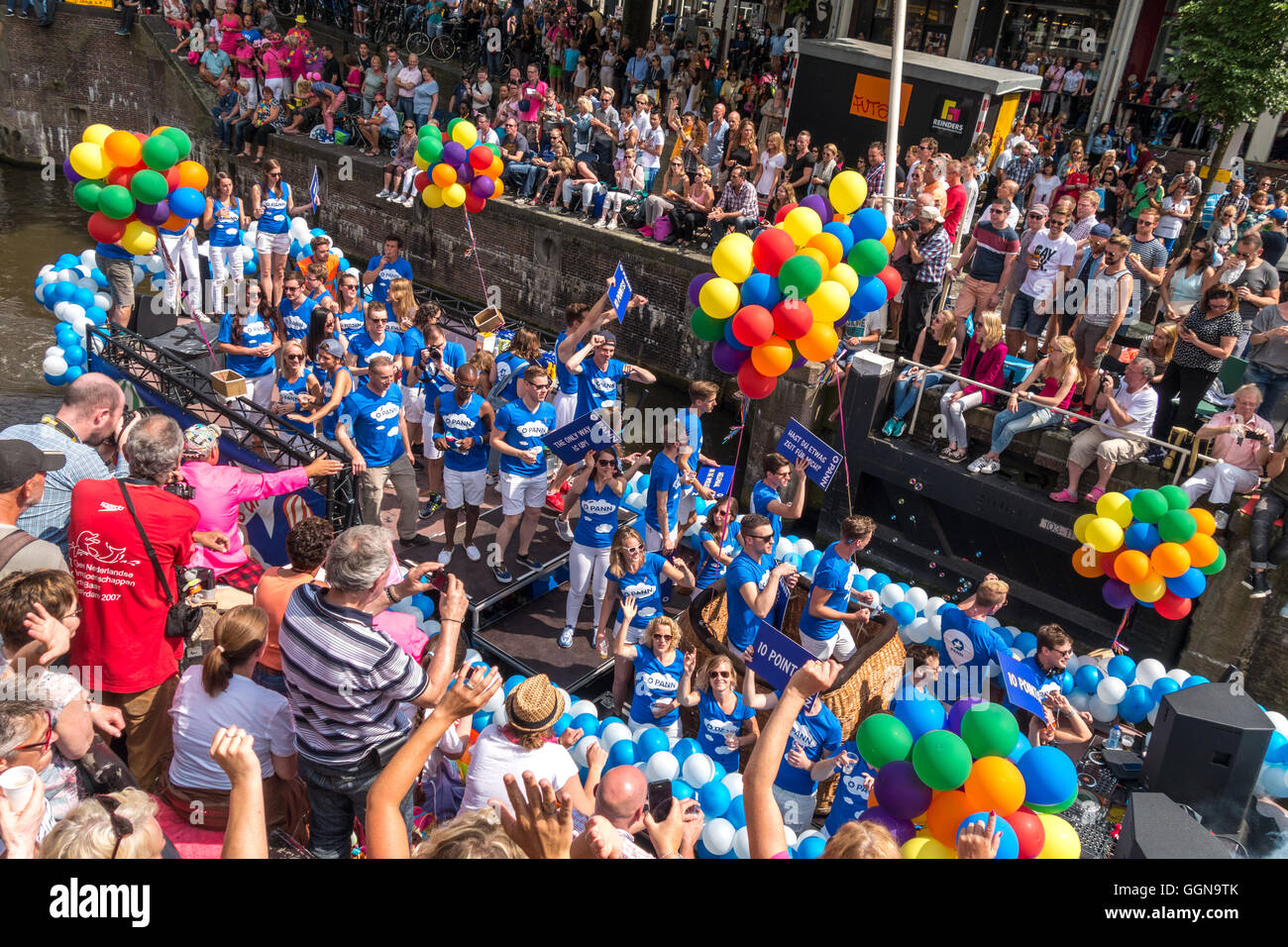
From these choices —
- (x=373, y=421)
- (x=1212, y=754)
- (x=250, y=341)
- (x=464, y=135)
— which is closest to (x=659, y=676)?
(x=1212, y=754)

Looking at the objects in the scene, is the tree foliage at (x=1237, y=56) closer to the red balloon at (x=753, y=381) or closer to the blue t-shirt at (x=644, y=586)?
the red balloon at (x=753, y=381)

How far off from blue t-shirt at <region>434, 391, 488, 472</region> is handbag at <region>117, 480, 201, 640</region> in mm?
3135

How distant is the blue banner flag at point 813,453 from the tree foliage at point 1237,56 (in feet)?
32.0

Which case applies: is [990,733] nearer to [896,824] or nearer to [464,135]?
[896,824]

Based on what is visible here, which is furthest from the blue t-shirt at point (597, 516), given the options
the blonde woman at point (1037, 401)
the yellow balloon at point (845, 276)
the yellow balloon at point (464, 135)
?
the yellow balloon at point (464, 135)

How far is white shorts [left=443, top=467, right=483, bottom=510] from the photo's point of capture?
24.3ft

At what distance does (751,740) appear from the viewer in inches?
212

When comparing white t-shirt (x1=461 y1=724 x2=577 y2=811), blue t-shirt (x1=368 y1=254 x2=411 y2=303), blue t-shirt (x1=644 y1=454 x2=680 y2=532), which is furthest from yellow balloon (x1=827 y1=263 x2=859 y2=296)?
blue t-shirt (x1=368 y1=254 x2=411 y2=303)

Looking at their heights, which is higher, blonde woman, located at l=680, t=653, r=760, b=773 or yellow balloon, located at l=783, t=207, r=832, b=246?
yellow balloon, located at l=783, t=207, r=832, b=246

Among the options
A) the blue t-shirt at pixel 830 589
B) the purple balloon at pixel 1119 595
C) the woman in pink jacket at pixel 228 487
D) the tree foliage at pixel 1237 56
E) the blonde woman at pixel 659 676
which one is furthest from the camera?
the tree foliage at pixel 1237 56

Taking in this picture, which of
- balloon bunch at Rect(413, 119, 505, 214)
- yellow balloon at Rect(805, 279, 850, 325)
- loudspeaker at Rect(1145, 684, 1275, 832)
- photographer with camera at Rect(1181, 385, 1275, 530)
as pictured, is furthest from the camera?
balloon bunch at Rect(413, 119, 505, 214)

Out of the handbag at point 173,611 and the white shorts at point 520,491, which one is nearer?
the handbag at point 173,611

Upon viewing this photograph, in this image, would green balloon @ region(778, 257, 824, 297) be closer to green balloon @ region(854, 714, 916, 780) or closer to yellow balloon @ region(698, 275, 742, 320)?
yellow balloon @ region(698, 275, 742, 320)

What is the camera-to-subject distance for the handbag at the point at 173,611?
151 inches
